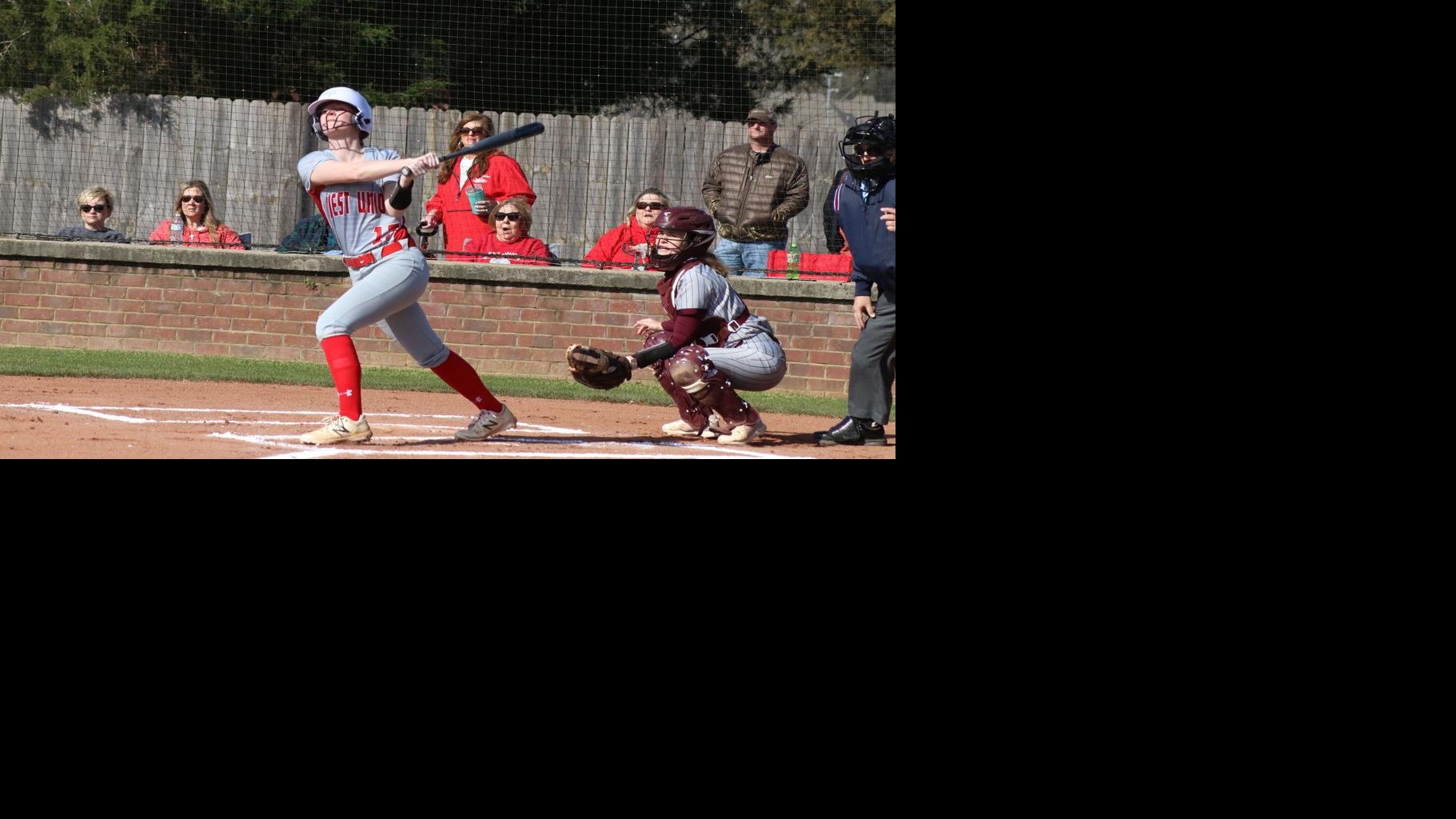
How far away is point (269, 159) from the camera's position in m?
15.0

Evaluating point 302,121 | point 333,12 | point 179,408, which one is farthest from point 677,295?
point 333,12

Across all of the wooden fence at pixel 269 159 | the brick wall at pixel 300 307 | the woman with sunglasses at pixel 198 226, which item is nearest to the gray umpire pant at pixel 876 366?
the brick wall at pixel 300 307

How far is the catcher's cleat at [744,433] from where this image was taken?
335 inches

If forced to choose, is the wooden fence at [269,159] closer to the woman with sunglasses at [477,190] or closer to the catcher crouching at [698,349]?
the woman with sunglasses at [477,190]

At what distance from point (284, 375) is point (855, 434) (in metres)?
4.28

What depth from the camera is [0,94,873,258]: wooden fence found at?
14.5 meters

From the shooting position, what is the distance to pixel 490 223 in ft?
42.2

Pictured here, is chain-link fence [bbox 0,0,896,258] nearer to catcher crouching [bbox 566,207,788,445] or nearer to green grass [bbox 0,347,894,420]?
green grass [bbox 0,347,894,420]

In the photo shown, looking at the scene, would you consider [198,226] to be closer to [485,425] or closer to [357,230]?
[357,230]

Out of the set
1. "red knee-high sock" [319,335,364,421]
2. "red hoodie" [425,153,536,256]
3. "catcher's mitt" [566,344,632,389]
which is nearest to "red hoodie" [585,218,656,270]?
"red hoodie" [425,153,536,256]

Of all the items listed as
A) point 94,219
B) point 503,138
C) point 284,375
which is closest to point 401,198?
point 503,138

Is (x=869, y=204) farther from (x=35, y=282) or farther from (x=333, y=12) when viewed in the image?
(x=333, y=12)

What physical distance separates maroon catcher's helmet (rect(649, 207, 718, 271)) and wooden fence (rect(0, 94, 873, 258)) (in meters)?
5.76

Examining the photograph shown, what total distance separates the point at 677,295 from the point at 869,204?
4.08 feet
